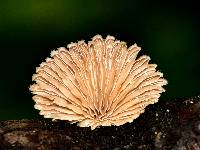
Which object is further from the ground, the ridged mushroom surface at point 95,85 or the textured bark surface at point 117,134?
the ridged mushroom surface at point 95,85

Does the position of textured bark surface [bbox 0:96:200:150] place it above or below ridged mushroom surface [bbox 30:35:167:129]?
below

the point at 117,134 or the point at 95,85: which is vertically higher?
the point at 95,85

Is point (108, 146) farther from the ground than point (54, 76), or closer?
closer

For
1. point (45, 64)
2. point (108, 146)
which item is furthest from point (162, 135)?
point (45, 64)

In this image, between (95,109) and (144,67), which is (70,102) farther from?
(144,67)
